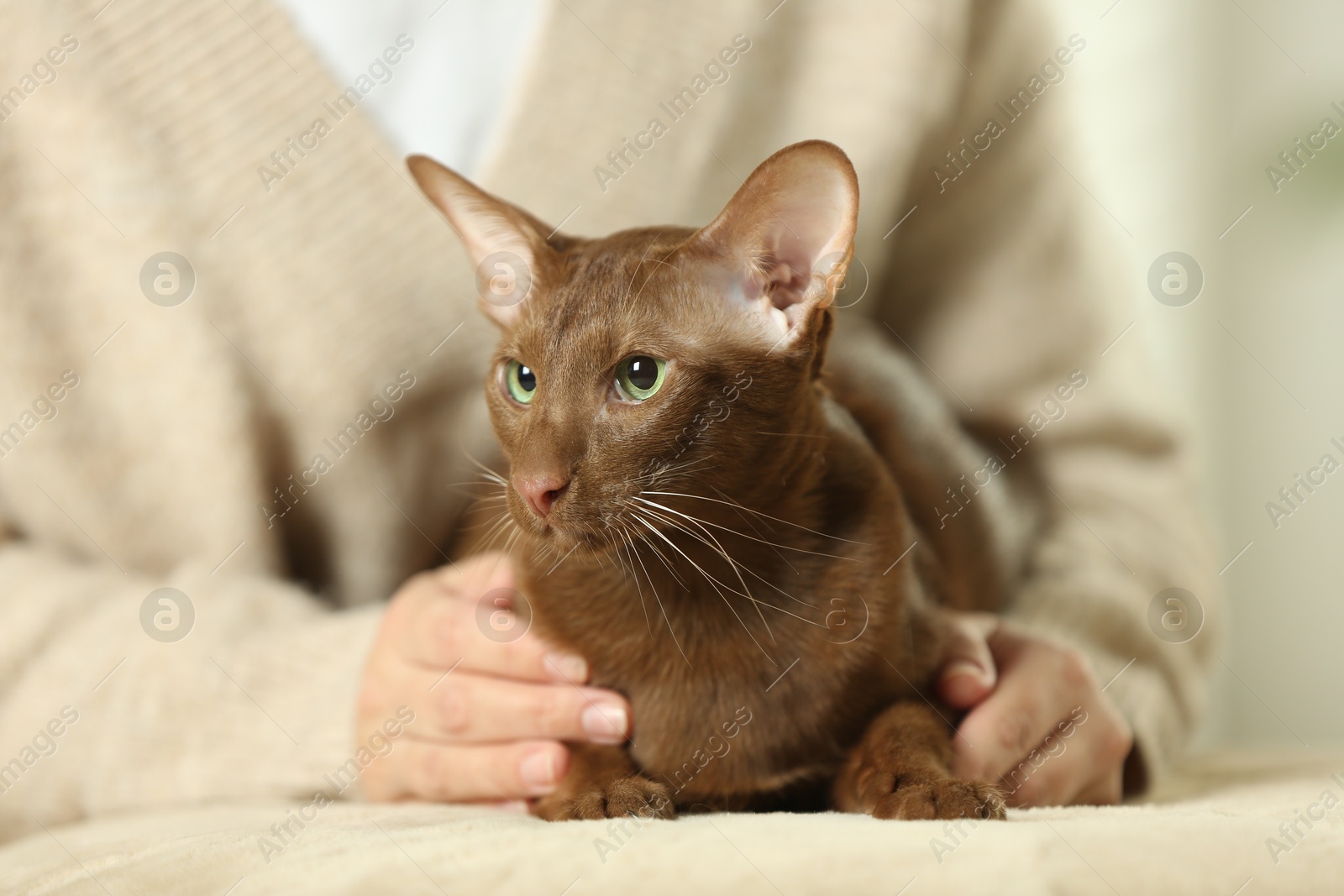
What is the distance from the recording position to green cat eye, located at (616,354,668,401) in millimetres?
790

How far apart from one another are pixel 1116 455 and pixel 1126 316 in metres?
0.22

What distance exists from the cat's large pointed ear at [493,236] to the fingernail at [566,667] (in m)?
0.32

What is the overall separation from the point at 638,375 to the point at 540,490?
12 centimetres

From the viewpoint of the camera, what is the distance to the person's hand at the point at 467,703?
0.94 metres

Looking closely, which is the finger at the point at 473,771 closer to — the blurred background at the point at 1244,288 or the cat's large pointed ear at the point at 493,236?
the cat's large pointed ear at the point at 493,236

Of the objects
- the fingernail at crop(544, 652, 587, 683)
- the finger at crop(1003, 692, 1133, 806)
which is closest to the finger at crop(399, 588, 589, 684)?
the fingernail at crop(544, 652, 587, 683)

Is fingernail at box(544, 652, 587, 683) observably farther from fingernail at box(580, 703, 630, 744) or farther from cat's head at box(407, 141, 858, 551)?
cat's head at box(407, 141, 858, 551)

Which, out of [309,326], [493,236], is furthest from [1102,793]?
[309,326]

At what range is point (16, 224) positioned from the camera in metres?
1.28

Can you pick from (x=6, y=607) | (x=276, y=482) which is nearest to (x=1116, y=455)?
Answer: (x=276, y=482)

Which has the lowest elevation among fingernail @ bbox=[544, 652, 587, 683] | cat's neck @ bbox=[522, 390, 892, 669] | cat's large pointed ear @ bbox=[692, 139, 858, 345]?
fingernail @ bbox=[544, 652, 587, 683]

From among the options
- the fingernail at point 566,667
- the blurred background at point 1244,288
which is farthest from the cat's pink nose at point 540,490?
the blurred background at point 1244,288

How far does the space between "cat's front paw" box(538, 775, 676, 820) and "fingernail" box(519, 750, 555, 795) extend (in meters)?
0.07

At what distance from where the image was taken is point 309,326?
1314 millimetres
